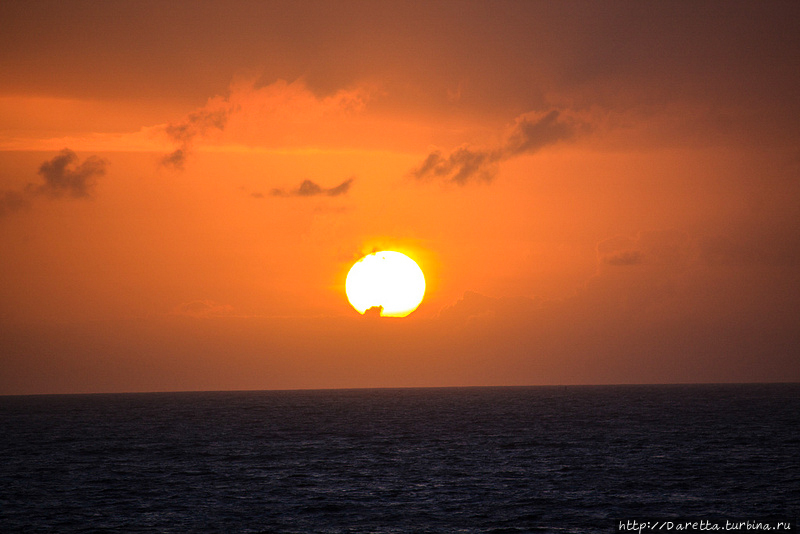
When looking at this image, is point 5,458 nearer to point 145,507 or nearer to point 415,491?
point 145,507

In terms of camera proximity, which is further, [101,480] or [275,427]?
[275,427]

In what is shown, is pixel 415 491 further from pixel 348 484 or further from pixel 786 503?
pixel 786 503

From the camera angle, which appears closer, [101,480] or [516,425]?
[101,480]

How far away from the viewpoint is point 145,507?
52.8m

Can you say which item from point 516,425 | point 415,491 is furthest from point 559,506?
point 516,425

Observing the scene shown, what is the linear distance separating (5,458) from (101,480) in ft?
77.6

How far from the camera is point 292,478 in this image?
64938mm

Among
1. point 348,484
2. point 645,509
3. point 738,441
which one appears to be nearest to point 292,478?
point 348,484

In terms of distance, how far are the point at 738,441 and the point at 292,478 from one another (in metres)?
56.6

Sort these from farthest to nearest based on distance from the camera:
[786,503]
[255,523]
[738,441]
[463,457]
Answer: [738,441], [463,457], [786,503], [255,523]

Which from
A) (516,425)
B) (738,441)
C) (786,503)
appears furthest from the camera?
(516,425)

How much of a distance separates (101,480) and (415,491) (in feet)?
91.2

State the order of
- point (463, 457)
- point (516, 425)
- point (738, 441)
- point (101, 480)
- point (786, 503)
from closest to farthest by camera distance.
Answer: point (786, 503) → point (101, 480) → point (463, 457) → point (738, 441) → point (516, 425)

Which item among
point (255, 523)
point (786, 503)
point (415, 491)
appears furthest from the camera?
point (415, 491)
